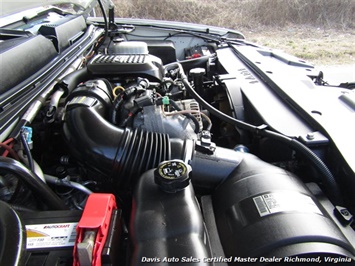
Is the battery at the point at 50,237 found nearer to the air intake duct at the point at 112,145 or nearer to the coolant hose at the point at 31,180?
the coolant hose at the point at 31,180

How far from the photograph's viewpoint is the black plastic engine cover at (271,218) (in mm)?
585

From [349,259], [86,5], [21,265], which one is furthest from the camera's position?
[86,5]

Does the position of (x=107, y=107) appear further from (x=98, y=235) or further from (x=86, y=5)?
(x=86, y=5)

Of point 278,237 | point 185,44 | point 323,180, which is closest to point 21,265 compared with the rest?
point 278,237

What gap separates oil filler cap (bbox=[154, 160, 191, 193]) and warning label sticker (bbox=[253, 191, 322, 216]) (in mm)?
172

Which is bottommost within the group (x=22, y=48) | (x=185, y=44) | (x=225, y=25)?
(x=225, y=25)

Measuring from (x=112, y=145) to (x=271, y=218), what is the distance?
1.47ft

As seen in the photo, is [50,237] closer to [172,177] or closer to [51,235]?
[51,235]

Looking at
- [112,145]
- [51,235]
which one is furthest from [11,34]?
[51,235]

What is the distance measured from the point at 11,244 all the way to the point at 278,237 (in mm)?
487

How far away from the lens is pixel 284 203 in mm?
661

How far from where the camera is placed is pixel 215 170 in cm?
81

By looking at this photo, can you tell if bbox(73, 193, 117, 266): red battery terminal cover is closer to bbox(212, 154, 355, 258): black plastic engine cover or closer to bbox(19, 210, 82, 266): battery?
bbox(19, 210, 82, 266): battery

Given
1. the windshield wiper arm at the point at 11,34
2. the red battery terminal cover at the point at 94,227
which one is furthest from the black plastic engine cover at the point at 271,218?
the windshield wiper arm at the point at 11,34
